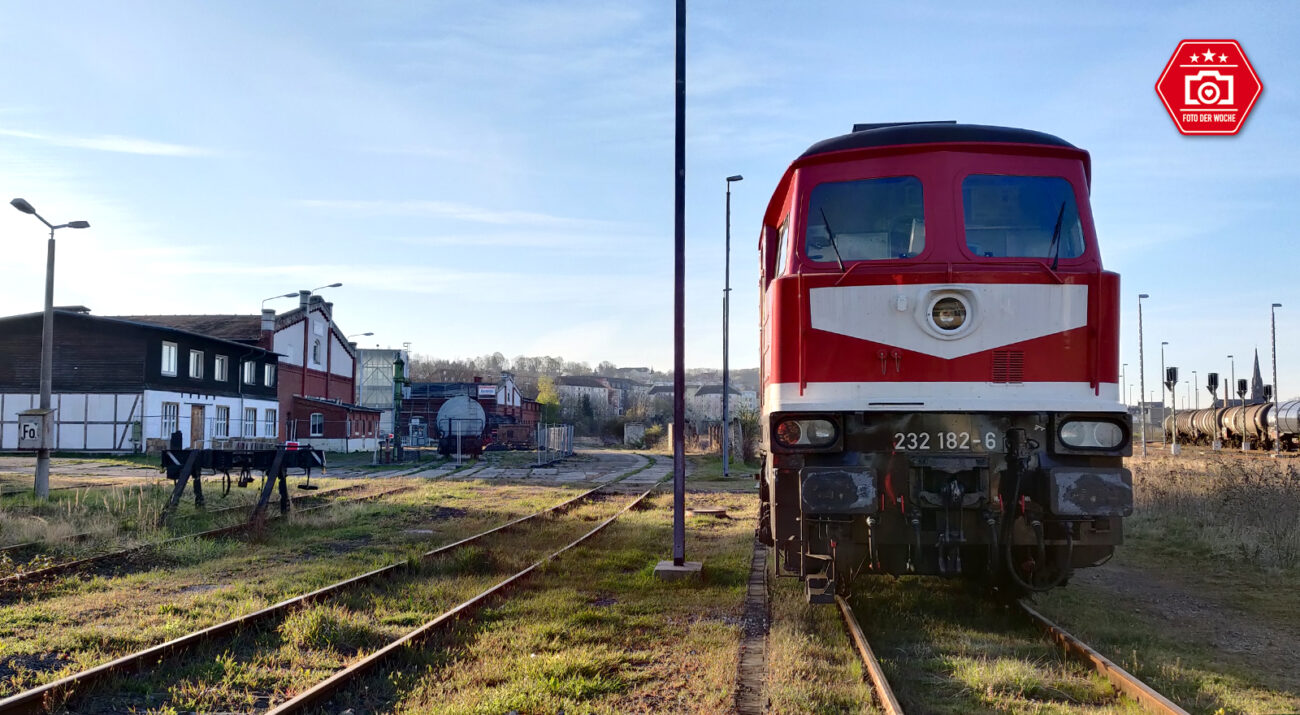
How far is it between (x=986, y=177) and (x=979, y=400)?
1.67m

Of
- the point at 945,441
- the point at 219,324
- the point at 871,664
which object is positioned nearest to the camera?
the point at 871,664

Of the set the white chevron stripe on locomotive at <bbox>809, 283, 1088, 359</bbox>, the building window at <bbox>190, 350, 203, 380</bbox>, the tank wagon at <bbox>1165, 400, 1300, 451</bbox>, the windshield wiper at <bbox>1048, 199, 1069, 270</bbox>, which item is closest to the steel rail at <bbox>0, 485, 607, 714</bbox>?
the white chevron stripe on locomotive at <bbox>809, 283, 1088, 359</bbox>

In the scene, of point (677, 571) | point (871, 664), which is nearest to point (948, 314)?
point (871, 664)

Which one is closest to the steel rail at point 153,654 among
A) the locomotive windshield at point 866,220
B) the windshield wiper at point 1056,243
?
the locomotive windshield at point 866,220

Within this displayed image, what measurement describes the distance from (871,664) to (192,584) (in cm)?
649

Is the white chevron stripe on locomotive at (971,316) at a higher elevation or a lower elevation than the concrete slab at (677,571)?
higher

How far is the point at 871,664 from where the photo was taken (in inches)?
210

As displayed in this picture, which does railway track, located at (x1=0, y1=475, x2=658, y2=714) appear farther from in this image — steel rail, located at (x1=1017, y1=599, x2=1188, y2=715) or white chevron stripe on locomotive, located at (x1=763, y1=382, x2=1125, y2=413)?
steel rail, located at (x1=1017, y1=599, x2=1188, y2=715)

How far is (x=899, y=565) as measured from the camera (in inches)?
241

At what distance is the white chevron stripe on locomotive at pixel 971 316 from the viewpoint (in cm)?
593

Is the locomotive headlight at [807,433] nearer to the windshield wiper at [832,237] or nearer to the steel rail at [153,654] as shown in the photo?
the windshield wiper at [832,237]

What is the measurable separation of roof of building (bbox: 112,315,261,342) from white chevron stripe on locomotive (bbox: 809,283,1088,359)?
139 feet

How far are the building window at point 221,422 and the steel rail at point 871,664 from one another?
38387 millimetres

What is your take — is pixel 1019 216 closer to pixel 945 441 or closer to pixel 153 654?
pixel 945 441
